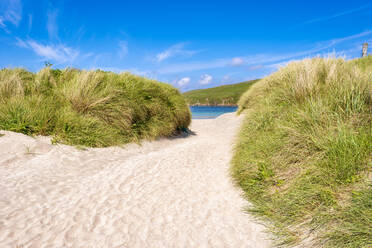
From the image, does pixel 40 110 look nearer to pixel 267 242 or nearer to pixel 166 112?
pixel 166 112

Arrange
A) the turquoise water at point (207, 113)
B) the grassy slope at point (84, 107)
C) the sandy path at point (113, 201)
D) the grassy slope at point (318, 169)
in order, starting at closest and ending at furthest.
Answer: the grassy slope at point (318, 169), the sandy path at point (113, 201), the grassy slope at point (84, 107), the turquoise water at point (207, 113)

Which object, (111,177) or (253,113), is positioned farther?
(253,113)

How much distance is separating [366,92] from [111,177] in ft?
15.9

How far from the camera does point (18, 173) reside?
394 cm

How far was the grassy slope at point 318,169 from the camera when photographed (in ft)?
7.29

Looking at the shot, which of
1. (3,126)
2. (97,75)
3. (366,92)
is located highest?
(97,75)

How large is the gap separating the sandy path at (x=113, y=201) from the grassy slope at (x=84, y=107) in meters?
0.69

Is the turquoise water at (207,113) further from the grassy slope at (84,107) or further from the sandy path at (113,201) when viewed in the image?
the sandy path at (113,201)

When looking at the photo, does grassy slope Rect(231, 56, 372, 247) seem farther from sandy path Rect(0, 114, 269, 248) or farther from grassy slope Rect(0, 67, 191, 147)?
grassy slope Rect(0, 67, 191, 147)

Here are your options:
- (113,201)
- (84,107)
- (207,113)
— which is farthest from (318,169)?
(207,113)

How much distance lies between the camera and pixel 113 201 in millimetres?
3244

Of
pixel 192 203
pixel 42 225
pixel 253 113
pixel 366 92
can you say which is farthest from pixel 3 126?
pixel 366 92

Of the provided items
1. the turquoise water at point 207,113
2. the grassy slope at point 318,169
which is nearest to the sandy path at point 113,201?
the grassy slope at point 318,169

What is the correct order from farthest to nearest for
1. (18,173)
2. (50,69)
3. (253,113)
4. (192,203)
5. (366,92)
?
(50,69), (253,113), (18,173), (366,92), (192,203)
